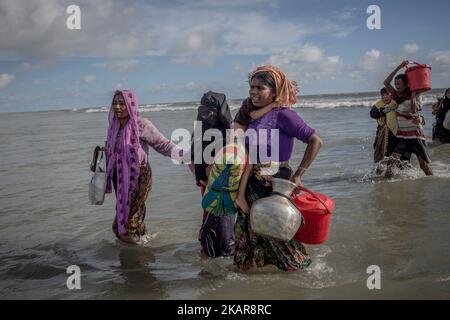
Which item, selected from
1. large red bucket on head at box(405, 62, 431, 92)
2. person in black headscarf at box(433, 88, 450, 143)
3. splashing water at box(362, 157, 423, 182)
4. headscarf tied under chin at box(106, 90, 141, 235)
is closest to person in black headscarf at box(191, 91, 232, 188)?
headscarf tied under chin at box(106, 90, 141, 235)

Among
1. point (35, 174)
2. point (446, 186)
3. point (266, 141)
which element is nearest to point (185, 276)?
point (266, 141)

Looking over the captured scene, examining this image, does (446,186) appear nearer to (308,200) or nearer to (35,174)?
(308,200)

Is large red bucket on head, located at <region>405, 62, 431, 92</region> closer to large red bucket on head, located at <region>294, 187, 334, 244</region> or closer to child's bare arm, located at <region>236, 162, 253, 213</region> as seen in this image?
large red bucket on head, located at <region>294, 187, 334, 244</region>

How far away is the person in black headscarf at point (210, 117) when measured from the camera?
3779 millimetres

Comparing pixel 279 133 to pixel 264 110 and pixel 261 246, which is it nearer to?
pixel 264 110

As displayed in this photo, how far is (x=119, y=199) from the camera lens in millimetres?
4422

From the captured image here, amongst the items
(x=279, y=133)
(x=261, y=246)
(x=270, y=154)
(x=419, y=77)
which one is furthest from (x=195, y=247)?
(x=419, y=77)

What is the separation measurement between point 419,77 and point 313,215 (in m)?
3.91

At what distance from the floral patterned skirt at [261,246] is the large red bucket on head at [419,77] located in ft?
12.4

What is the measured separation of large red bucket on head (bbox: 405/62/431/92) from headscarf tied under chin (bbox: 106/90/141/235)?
3826 millimetres

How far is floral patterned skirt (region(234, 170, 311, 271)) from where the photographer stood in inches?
128

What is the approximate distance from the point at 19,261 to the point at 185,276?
1.76 m
